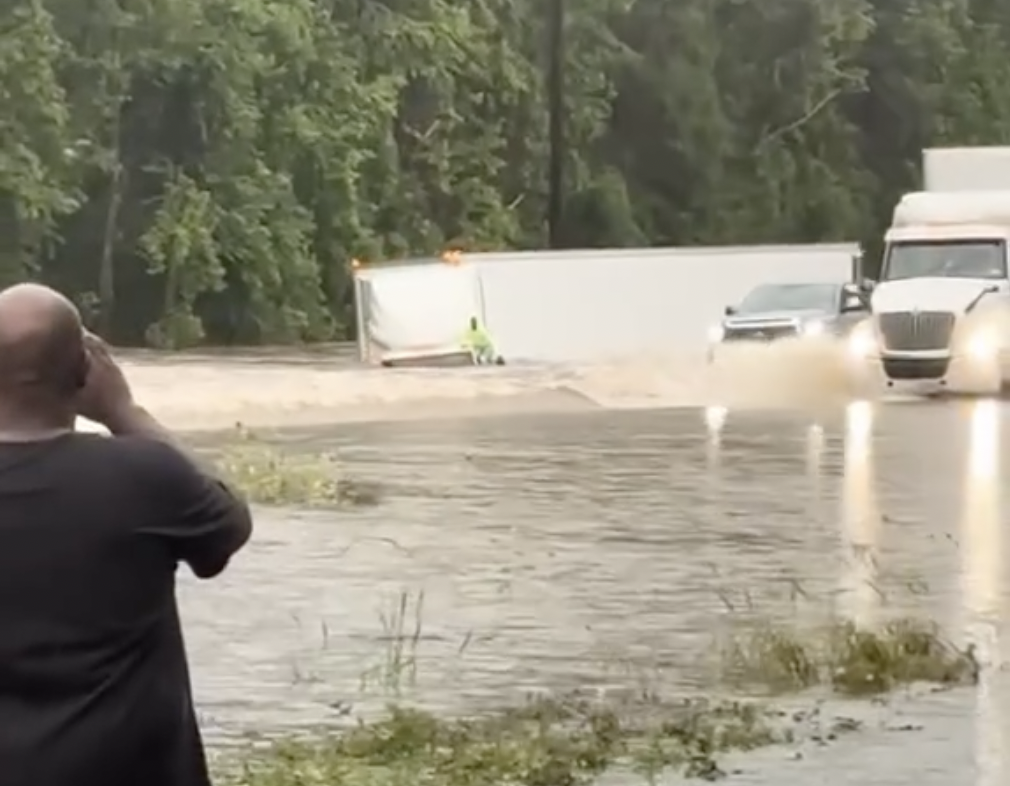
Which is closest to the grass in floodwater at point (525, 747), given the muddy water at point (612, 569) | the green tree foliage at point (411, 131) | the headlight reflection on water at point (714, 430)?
the muddy water at point (612, 569)

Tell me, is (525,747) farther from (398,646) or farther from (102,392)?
(102,392)

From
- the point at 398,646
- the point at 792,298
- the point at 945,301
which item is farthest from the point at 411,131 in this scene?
the point at 398,646

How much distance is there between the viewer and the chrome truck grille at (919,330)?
35906mm

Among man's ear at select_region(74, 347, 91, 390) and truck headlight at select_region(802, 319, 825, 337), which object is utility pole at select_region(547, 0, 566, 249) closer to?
truck headlight at select_region(802, 319, 825, 337)

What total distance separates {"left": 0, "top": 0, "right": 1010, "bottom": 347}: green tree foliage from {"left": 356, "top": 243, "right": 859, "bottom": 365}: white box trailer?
7.36 metres

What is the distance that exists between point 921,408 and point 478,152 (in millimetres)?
28988

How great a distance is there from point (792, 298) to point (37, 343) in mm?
38419

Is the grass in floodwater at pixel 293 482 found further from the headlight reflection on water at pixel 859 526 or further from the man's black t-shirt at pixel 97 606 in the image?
the man's black t-shirt at pixel 97 606

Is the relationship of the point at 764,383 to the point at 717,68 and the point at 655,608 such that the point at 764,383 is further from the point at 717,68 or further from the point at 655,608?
the point at 717,68

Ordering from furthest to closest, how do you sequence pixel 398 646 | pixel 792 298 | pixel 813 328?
pixel 792 298
pixel 813 328
pixel 398 646

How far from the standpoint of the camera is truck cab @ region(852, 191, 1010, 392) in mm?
36031

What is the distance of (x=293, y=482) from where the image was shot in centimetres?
2161

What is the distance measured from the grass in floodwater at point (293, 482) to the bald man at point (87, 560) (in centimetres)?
1528

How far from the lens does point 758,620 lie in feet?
45.8
